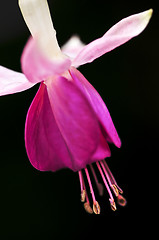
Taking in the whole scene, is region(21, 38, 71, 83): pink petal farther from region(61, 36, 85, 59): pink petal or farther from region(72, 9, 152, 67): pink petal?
region(61, 36, 85, 59): pink petal

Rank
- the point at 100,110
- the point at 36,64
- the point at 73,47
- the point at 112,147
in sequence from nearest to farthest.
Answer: the point at 36,64 → the point at 100,110 → the point at 73,47 → the point at 112,147

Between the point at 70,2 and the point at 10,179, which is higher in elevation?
the point at 70,2

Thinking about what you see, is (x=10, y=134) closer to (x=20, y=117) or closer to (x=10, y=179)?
(x=20, y=117)

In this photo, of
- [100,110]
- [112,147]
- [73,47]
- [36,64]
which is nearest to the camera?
[36,64]

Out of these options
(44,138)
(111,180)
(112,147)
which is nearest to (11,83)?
(44,138)

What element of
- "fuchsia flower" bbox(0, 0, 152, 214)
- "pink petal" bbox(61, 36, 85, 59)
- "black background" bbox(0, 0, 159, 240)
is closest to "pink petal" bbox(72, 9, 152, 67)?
"fuchsia flower" bbox(0, 0, 152, 214)

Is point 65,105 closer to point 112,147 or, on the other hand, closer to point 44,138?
point 44,138

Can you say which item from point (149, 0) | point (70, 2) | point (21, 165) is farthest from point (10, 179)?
point (149, 0)
